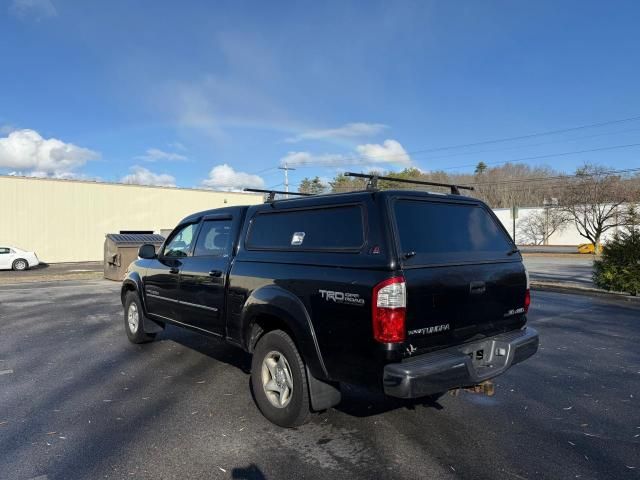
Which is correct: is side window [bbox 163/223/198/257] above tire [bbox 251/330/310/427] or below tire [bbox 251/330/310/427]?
above

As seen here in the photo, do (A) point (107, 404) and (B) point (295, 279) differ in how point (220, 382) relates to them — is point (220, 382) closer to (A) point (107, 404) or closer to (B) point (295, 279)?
(A) point (107, 404)

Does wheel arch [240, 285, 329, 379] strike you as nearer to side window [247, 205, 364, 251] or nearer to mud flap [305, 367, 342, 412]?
mud flap [305, 367, 342, 412]

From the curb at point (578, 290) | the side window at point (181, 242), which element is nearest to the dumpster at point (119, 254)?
the side window at point (181, 242)

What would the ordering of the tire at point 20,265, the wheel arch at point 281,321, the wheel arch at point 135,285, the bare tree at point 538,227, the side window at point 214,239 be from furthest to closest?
1. the bare tree at point 538,227
2. the tire at point 20,265
3. the wheel arch at point 135,285
4. the side window at point 214,239
5. the wheel arch at point 281,321

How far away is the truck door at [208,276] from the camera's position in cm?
490

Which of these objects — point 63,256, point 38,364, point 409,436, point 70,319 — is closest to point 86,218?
point 63,256

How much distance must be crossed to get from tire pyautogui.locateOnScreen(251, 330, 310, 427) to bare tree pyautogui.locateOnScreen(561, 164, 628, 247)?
39.4m

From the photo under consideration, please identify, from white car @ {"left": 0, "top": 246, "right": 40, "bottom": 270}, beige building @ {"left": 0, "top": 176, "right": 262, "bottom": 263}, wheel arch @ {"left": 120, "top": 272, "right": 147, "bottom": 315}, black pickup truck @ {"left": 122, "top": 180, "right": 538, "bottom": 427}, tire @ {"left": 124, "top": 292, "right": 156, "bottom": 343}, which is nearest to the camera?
black pickup truck @ {"left": 122, "top": 180, "right": 538, "bottom": 427}

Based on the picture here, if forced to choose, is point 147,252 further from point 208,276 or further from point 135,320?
point 208,276

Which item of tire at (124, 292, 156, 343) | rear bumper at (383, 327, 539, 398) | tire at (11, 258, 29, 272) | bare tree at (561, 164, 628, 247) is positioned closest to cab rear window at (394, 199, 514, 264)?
rear bumper at (383, 327, 539, 398)

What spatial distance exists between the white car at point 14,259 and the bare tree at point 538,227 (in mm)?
52600

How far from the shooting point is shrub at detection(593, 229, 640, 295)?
39.3 feet

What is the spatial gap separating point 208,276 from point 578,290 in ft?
38.9

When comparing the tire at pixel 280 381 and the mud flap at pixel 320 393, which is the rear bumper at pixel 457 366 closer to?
the mud flap at pixel 320 393
